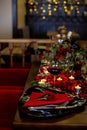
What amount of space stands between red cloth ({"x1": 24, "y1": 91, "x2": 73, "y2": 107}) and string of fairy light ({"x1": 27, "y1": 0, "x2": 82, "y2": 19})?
7285 millimetres

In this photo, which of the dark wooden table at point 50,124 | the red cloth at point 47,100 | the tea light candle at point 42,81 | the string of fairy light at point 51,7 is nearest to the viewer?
the dark wooden table at point 50,124

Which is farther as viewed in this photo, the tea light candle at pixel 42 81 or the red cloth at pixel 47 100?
the tea light candle at pixel 42 81

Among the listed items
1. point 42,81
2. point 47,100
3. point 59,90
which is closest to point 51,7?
point 42,81

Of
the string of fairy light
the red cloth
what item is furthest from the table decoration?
the string of fairy light

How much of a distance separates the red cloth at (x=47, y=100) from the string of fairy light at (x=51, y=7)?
7.29 metres

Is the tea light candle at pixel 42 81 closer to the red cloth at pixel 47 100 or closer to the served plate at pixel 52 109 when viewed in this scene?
the red cloth at pixel 47 100

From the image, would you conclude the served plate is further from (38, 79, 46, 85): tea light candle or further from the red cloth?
(38, 79, 46, 85): tea light candle

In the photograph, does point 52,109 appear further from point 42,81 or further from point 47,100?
point 42,81

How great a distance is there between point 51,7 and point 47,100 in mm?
7560

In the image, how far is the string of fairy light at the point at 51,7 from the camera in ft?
29.5

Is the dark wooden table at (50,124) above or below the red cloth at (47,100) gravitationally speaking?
below

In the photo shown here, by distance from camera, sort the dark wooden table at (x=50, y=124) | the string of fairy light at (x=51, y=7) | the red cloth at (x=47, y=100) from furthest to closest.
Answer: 1. the string of fairy light at (x=51, y=7)
2. the red cloth at (x=47, y=100)
3. the dark wooden table at (x=50, y=124)

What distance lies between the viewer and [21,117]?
1.66 m

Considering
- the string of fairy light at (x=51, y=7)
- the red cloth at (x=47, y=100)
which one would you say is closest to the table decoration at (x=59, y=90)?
the red cloth at (x=47, y=100)
